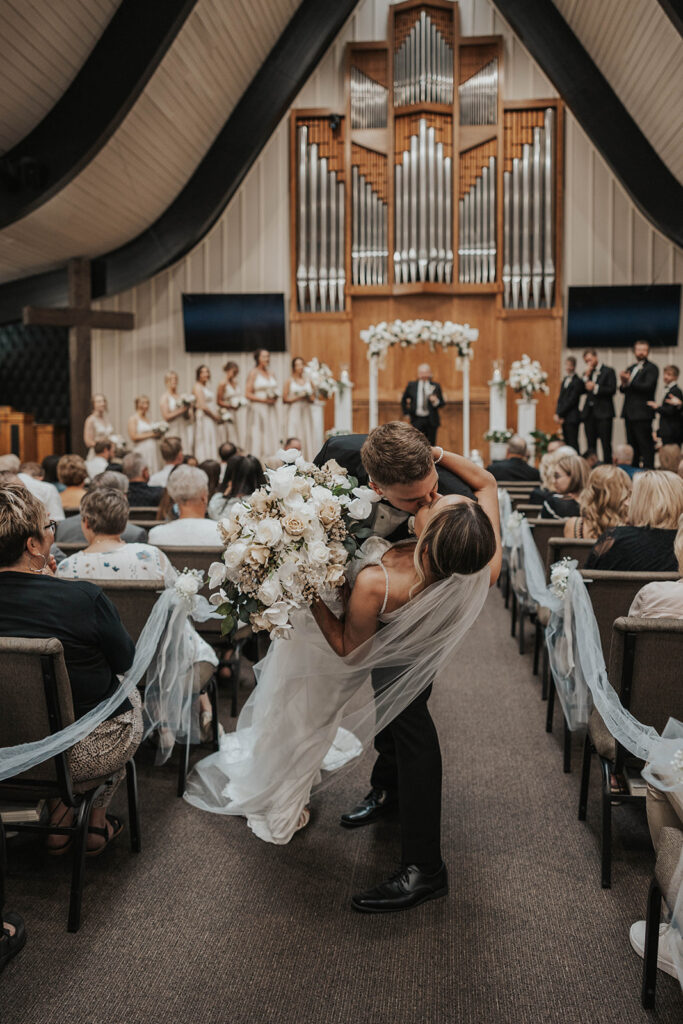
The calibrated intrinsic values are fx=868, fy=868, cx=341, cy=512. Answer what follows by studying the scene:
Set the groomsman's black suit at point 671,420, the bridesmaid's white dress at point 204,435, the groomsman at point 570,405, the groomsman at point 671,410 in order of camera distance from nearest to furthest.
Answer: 1. the groomsman at point 671,410
2. the groomsman's black suit at point 671,420
3. the groomsman at point 570,405
4. the bridesmaid's white dress at point 204,435

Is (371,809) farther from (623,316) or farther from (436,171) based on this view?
(436,171)

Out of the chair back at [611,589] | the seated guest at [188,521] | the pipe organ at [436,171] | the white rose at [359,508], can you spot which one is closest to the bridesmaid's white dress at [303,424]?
the pipe organ at [436,171]

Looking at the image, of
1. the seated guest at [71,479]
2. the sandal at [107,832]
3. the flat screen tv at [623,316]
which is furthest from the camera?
the flat screen tv at [623,316]

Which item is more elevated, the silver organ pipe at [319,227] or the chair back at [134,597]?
the silver organ pipe at [319,227]

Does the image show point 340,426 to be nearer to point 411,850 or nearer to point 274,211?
point 274,211

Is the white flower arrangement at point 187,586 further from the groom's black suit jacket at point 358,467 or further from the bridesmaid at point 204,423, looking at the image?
the bridesmaid at point 204,423

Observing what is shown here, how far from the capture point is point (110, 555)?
3.41 meters

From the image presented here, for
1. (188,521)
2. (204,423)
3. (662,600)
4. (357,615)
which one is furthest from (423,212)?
(357,615)

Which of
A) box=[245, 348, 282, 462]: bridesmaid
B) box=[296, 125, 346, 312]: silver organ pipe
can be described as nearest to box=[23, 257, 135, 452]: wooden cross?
box=[245, 348, 282, 462]: bridesmaid

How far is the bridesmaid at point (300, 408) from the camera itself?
12.0 meters

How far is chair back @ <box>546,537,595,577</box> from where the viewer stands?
4016 millimetres

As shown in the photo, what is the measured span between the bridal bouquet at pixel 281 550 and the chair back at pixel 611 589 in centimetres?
118

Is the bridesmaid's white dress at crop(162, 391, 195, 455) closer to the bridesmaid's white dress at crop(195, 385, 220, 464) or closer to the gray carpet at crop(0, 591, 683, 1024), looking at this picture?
the bridesmaid's white dress at crop(195, 385, 220, 464)

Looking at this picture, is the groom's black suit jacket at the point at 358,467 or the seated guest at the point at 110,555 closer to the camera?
the groom's black suit jacket at the point at 358,467
